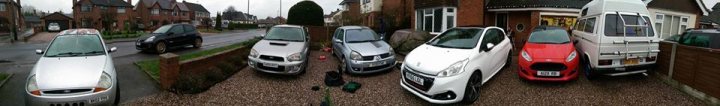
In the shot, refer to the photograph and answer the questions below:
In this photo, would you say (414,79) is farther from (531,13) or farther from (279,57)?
(531,13)

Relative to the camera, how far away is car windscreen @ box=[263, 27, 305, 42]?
9.54m

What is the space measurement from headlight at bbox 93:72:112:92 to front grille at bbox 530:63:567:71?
737cm

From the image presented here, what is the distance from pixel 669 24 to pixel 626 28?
51.8 feet

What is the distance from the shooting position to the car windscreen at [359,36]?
9761 millimetres

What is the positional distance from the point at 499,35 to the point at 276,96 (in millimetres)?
5265

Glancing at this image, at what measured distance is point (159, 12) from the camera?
178 ft

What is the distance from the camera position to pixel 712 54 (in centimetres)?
567

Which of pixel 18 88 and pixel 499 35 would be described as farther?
pixel 499 35

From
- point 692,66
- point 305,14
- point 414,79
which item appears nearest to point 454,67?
point 414,79

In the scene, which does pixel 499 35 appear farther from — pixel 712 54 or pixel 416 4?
pixel 416 4

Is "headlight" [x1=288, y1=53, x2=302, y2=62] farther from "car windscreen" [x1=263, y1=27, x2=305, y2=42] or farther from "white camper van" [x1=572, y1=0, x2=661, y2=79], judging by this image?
"white camper van" [x1=572, y1=0, x2=661, y2=79]

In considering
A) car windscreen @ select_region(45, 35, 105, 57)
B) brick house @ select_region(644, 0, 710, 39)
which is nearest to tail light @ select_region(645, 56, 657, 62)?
car windscreen @ select_region(45, 35, 105, 57)

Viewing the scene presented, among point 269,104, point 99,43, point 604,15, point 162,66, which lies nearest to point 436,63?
point 269,104

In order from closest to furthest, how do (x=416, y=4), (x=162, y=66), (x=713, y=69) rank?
(x=713, y=69) → (x=162, y=66) → (x=416, y=4)
